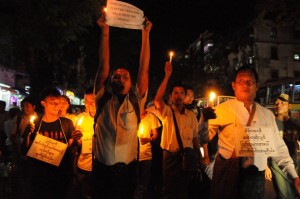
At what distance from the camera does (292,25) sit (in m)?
10.2

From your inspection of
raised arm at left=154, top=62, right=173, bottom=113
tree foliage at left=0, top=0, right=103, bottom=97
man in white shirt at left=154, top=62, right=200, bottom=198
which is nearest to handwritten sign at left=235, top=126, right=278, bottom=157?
raised arm at left=154, top=62, right=173, bottom=113

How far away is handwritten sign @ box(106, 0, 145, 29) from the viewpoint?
3.62 meters

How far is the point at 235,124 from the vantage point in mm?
3385

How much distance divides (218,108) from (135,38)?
681 inches

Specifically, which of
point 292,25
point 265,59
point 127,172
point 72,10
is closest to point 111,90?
point 127,172

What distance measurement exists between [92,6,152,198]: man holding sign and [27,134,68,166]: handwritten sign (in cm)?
138

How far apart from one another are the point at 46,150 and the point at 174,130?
6.53ft

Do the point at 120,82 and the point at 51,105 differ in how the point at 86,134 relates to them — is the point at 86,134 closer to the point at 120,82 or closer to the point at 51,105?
the point at 51,105

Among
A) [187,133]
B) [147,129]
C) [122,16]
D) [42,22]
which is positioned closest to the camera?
[122,16]

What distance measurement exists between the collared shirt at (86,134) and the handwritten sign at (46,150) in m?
0.54

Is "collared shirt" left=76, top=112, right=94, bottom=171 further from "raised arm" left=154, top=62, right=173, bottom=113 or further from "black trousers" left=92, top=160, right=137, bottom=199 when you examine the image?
"black trousers" left=92, top=160, right=137, bottom=199

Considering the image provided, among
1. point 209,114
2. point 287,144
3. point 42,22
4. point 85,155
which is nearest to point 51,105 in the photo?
point 85,155

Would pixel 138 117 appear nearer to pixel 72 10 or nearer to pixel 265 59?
pixel 72 10

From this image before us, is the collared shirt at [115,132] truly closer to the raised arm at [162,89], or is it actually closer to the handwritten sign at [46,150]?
the handwritten sign at [46,150]
